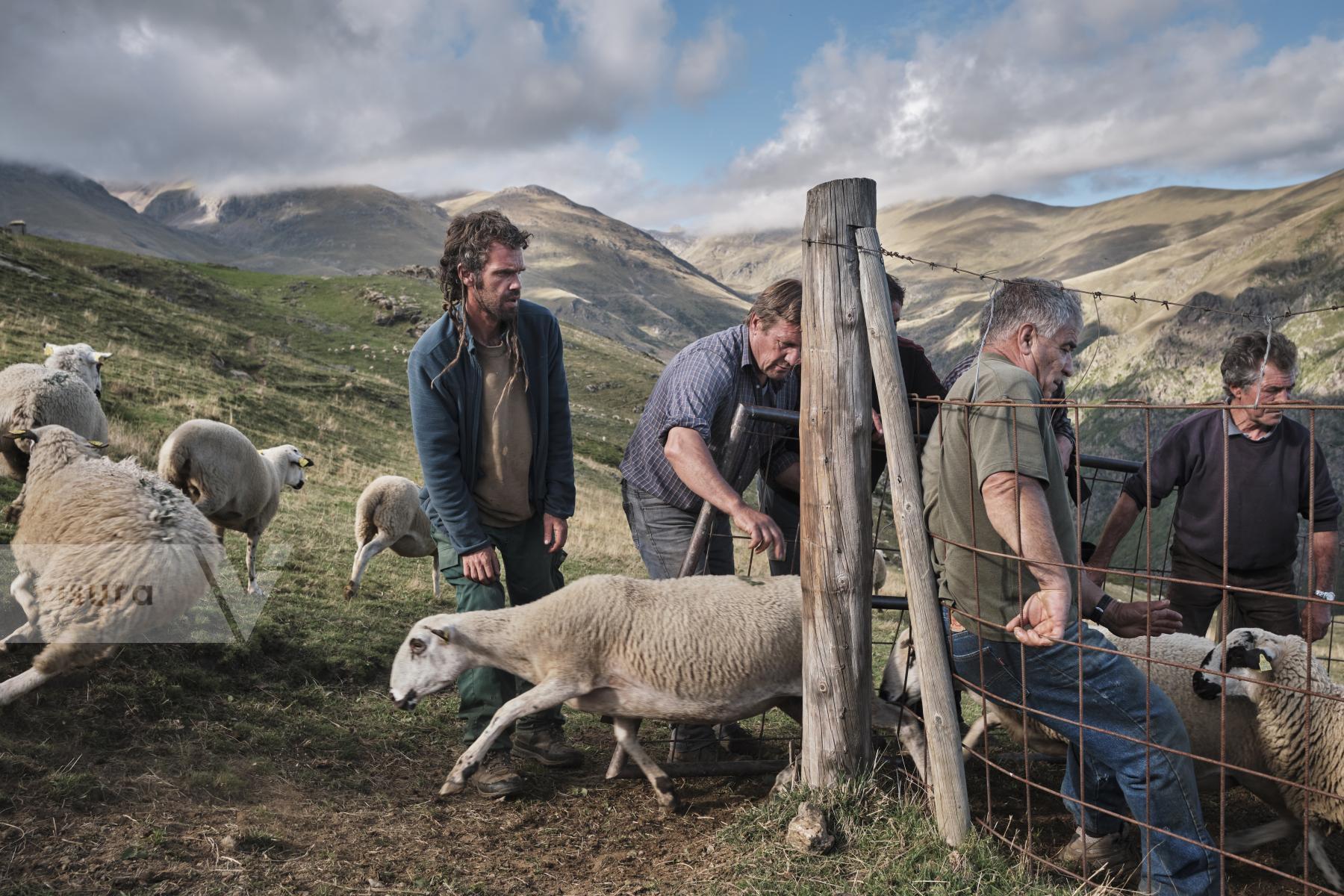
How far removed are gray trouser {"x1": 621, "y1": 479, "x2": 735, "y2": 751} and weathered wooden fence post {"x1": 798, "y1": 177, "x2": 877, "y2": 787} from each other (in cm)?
127

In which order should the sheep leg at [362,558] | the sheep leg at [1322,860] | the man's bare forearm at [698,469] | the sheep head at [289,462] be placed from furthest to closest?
the sheep head at [289,462] < the sheep leg at [362,558] < the man's bare forearm at [698,469] < the sheep leg at [1322,860]

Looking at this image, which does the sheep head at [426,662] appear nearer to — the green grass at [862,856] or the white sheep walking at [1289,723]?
the green grass at [862,856]

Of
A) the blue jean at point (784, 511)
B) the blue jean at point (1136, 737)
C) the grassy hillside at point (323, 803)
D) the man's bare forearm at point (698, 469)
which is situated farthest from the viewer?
the blue jean at point (784, 511)

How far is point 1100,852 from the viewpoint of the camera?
175 inches

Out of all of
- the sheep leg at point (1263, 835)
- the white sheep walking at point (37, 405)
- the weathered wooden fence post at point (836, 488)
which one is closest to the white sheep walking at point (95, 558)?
the white sheep walking at point (37, 405)

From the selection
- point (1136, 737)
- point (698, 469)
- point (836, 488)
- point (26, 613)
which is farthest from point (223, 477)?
point (1136, 737)

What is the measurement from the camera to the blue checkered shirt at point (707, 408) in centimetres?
530

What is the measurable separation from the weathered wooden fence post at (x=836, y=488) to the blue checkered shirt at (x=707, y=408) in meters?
0.89

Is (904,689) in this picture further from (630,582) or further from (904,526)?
(630,582)

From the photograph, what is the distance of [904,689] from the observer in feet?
16.4

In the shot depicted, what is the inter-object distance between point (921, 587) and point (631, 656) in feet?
5.29

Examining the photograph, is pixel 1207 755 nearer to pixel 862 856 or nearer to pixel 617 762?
pixel 862 856

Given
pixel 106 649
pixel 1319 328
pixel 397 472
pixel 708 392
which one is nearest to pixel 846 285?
pixel 708 392

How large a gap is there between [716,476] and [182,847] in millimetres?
3091
